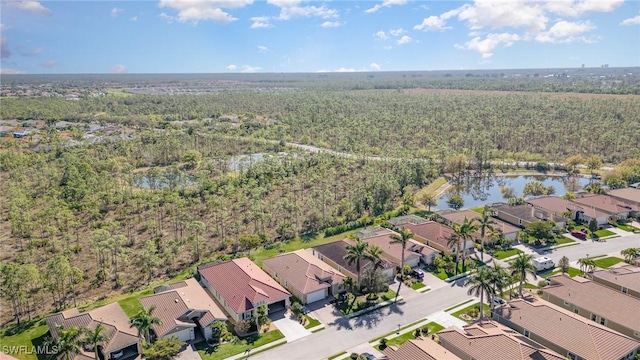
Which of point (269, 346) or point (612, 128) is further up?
point (612, 128)

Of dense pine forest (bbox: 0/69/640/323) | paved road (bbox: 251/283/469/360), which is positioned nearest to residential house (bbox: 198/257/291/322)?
paved road (bbox: 251/283/469/360)

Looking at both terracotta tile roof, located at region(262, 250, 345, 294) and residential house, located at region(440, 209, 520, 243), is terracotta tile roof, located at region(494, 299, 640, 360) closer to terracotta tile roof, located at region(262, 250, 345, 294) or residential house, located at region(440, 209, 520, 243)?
terracotta tile roof, located at region(262, 250, 345, 294)

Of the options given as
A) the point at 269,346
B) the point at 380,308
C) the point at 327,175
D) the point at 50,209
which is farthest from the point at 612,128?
the point at 50,209

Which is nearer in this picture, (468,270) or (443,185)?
(468,270)

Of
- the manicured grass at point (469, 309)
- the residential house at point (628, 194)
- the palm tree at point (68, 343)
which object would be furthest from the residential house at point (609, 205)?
the palm tree at point (68, 343)

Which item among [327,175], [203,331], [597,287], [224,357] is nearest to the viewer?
[224,357]

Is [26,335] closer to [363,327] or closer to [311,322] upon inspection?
[311,322]

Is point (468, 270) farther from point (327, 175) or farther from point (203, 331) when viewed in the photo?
point (327, 175)
